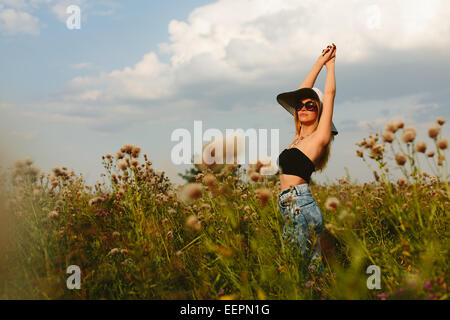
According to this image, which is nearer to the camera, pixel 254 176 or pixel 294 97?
pixel 254 176

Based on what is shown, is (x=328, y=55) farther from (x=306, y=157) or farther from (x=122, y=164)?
(x=122, y=164)

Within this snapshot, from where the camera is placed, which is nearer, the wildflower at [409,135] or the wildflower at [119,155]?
the wildflower at [409,135]

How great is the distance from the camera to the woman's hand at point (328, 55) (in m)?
4.06

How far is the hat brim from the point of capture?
13.1 feet

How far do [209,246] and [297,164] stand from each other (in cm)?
142

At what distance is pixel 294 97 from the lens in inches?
166

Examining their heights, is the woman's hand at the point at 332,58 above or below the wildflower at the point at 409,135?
above

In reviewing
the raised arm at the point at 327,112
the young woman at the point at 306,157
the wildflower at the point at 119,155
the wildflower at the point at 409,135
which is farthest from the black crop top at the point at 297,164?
the wildflower at the point at 119,155

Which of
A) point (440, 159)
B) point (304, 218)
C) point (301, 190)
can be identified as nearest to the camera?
point (440, 159)

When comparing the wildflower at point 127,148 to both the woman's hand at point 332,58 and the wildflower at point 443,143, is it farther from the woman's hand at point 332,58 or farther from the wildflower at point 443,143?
the wildflower at point 443,143

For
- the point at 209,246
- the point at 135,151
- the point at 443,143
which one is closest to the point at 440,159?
the point at 443,143
